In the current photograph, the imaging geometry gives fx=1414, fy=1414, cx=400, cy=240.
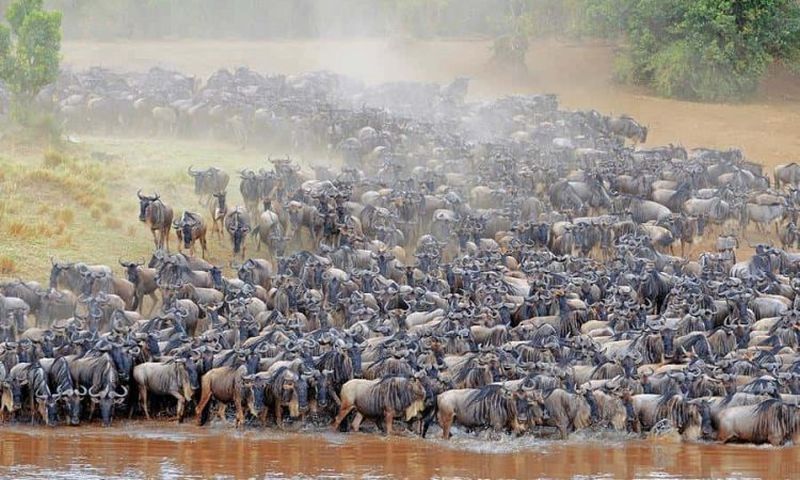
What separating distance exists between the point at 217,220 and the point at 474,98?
73.5 ft

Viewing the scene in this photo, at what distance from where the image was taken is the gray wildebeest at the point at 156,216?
77.6ft

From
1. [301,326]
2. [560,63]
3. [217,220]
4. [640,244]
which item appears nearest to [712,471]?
[301,326]

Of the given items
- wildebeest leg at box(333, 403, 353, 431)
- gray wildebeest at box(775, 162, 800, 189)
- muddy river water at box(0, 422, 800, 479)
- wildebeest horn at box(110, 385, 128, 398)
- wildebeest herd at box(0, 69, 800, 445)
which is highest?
gray wildebeest at box(775, 162, 800, 189)

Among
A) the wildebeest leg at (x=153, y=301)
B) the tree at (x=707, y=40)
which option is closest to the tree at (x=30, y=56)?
the wildebeest leg at (x=153, y=301)

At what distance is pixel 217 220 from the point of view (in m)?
25.2

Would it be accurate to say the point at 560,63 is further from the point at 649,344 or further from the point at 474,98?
the point at 649,344

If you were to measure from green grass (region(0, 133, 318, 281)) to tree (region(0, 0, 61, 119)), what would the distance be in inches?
67.0

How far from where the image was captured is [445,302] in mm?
19859

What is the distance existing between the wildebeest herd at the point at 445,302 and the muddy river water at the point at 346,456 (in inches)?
10.3

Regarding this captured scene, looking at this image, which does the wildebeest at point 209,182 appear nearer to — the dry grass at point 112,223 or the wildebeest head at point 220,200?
the wildebeest head at point 220,200

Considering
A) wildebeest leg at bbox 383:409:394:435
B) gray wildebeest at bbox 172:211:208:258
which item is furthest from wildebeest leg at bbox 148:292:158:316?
wildebeest leg at bbox 383:409:394:435

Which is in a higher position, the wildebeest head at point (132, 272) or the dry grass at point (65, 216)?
the dry grass at point (65, 216)

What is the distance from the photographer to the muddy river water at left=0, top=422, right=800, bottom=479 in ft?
47.1

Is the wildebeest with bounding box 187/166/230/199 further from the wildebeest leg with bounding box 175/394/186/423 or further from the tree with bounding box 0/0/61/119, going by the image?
the wildebeest leg with bounding box 175/394/186/423
